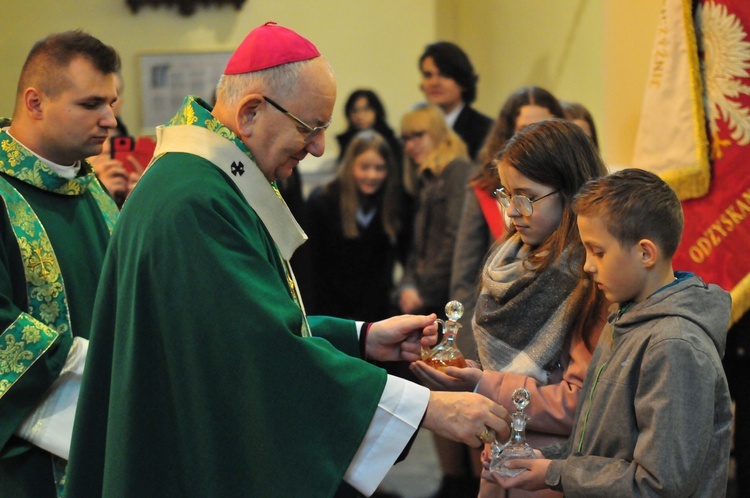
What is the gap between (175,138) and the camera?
2.46 metres

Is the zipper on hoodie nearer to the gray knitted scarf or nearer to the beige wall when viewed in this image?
the gray knitted scarf

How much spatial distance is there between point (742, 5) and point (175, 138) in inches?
83.6

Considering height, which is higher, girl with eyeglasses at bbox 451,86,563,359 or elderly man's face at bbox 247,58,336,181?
elderly man's face at bbox 247,58,336,181

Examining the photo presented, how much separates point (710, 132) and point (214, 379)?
2.29 m

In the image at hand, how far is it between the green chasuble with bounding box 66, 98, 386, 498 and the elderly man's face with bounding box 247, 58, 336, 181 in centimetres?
24

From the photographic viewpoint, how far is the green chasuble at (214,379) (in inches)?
86.2

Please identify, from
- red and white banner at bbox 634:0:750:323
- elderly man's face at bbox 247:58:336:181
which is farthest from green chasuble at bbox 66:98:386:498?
red and white banner at bbox 634:0:750:323

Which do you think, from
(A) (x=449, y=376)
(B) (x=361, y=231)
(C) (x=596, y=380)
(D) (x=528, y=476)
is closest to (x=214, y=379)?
(A) (x=449, y=376)

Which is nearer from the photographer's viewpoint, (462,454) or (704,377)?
(704,377)

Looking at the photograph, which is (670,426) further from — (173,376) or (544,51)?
(544,51)

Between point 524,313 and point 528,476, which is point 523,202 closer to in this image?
point 524,313

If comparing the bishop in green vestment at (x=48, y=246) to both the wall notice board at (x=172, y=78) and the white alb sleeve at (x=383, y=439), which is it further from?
the wall notice board at (x=172, y=78)

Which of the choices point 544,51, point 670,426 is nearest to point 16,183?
point 670,426

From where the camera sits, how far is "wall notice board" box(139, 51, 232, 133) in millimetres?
8820
